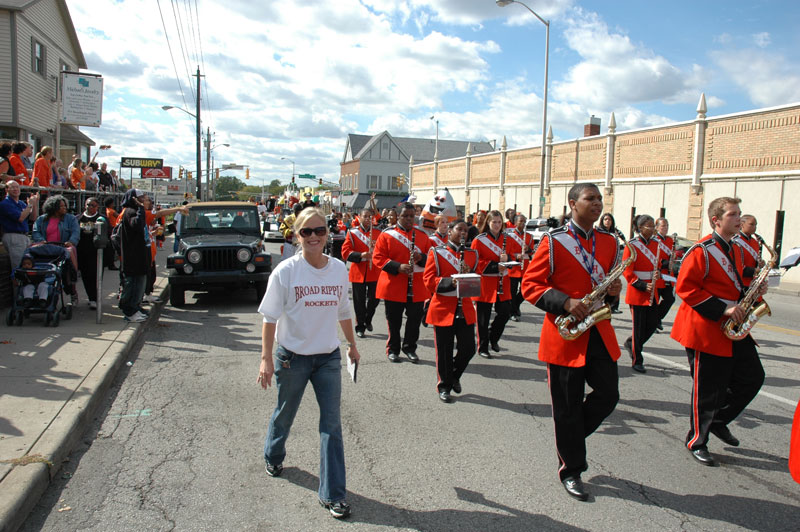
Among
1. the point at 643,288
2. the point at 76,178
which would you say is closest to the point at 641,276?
the point at 643,288

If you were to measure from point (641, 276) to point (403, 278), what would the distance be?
9.75ft

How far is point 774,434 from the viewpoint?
5.14 m

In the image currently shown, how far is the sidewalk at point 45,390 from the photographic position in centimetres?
379

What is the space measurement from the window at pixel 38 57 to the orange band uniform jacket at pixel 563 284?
25192 millimetres

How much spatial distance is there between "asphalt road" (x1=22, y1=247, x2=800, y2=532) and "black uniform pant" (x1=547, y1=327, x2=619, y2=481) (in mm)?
251

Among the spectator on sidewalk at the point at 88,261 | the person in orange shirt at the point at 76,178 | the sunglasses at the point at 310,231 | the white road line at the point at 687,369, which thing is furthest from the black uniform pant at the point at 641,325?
the person in orange shirt at the point at 76,178

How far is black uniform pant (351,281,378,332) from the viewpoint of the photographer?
9.10 meters

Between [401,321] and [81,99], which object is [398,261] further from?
[81,99]

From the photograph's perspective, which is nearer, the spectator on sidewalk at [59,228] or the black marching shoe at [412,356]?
the black marching shoe at [412,356]

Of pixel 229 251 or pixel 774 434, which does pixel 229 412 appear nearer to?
pixel 774 434

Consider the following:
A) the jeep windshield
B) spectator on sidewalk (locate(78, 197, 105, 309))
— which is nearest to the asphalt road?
spectator on sidewalk (locate(78, 197, 105, 309))

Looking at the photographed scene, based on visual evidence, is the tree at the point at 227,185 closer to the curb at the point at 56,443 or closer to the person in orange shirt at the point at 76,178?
the person in orange shirt at the point at 76,178

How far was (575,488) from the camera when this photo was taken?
154 inches

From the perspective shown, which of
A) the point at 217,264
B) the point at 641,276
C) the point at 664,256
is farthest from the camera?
the point at 217,264
